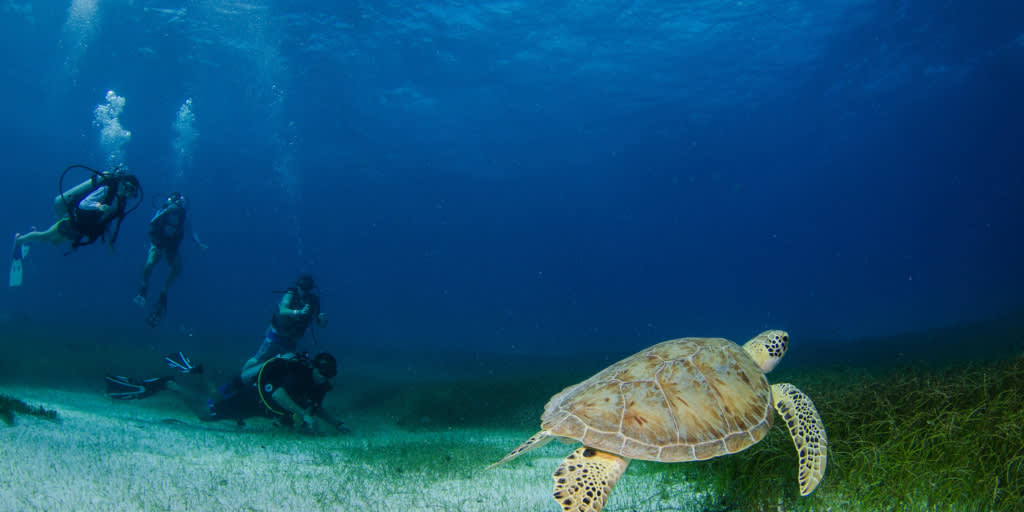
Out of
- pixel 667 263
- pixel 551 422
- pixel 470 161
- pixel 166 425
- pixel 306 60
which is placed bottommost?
pixel 667 263

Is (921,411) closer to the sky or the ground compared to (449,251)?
closer to the sky

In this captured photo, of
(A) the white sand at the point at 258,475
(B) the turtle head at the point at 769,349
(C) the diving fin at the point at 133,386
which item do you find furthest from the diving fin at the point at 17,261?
(B) the turtle head at the point at 769,349

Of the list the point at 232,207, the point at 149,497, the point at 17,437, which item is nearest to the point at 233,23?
the point at 17,437

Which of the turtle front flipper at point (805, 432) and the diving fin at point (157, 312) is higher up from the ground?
the turtle front flipper at point (805, 432)

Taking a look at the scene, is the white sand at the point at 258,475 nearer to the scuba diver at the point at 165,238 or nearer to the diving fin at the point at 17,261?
the diving fin at the point at 17,261

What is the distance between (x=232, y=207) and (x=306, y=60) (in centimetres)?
7232

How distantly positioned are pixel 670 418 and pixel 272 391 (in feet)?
22.8

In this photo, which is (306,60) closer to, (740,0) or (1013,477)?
(740,0)

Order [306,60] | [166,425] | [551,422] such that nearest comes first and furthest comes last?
1. [551,422]
2. [166,425]
3. [306,60]

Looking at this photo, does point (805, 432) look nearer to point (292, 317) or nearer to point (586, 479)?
point (586, 479)

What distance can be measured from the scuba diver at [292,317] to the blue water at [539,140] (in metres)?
17.0

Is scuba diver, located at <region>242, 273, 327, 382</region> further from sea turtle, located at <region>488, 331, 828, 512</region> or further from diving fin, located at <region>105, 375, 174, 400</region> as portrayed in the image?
sea turtle, located at <region>488, 331, 828, 512</region>

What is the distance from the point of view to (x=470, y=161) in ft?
172

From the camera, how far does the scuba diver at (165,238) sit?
11.0m
